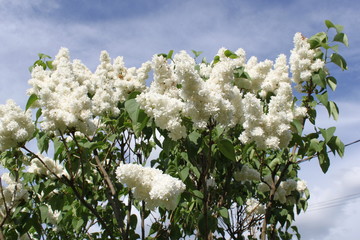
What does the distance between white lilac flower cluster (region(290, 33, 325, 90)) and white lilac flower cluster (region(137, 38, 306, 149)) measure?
0.32 meters

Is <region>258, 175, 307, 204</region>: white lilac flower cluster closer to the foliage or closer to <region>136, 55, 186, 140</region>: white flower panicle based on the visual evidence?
the foliage

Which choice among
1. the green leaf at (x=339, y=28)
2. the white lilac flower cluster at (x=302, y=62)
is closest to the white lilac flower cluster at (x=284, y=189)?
the white lilac flower cluster at (x=302, y=62)

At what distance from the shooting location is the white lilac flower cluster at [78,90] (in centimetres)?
269

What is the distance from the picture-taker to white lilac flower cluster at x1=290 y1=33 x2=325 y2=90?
11.5 ft

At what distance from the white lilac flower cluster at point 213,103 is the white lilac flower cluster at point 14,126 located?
0.96 metres

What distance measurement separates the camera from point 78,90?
2.80 m

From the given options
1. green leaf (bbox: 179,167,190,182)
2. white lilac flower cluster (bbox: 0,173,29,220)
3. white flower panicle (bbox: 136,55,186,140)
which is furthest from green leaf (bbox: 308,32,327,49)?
white lilac flower cluster (bbox: 0,173,29,220)

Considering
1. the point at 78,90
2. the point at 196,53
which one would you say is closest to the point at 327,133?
the point at 196,53

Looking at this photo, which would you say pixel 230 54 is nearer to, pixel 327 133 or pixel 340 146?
pixel 327 133

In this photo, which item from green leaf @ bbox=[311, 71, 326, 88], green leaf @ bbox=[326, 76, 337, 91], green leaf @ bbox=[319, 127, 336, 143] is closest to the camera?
green leaf @ bbox=[319, 127, 336, 143]

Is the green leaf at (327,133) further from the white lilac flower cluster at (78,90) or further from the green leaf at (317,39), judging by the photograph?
the white lilac flower cluster at (78,90)

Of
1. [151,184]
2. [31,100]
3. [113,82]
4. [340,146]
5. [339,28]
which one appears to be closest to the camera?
[151,184]

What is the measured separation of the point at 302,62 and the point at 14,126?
2247 millimetres

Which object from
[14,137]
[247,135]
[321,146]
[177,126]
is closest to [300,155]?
[321,146]
